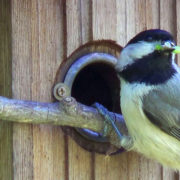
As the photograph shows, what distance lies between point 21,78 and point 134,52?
14.4 inches

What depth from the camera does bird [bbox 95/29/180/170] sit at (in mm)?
1745

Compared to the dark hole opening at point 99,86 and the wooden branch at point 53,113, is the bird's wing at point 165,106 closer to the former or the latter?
the wooden branch at point 53,113

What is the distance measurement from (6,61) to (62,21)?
0.24 m

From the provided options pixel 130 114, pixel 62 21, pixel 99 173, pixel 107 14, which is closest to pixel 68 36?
pixel 62 21

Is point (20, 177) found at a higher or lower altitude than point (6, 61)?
lower

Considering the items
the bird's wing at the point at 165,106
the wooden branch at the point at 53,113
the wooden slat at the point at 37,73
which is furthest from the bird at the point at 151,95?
the wooden slat at the point at 37,73

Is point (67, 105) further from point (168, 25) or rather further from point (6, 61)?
point (168, 25)

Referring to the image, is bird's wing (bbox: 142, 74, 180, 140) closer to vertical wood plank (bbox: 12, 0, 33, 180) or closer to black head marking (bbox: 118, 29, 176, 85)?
black head marking (bbox: 118, 29, 176, 85)

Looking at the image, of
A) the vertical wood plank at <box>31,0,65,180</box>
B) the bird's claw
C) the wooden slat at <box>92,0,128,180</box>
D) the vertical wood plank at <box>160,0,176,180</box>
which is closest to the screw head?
Result: the vertical wood plank at <box>31,0,65,180</box>

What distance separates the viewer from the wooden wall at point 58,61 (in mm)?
1652

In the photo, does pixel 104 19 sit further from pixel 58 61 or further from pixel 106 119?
pixel 106 119

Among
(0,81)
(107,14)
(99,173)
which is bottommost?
(99,173)

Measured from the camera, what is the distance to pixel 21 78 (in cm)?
165

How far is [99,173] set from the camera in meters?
1.87
